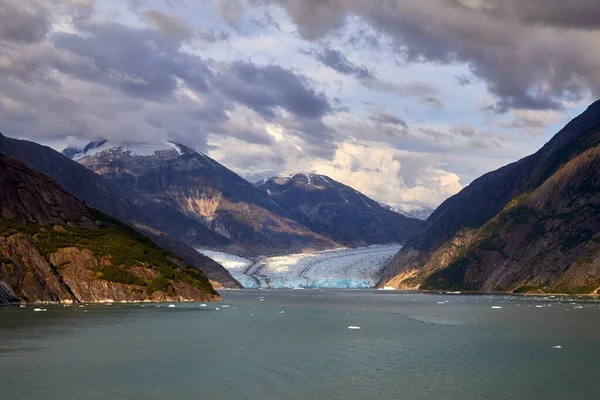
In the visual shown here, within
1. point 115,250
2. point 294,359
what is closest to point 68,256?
point 115,250

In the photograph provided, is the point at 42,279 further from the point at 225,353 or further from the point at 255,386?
the point at 255,386

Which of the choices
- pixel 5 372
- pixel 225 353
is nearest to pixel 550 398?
pixel 225 353

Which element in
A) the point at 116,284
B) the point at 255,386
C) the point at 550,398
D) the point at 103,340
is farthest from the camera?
the point at 116,284

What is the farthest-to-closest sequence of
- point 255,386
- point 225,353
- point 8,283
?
point 8,283, point 225,353, point 255,386

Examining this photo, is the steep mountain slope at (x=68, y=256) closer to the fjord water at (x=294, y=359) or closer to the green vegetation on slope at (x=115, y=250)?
the green vegetation on slope at (x=115, y=250)

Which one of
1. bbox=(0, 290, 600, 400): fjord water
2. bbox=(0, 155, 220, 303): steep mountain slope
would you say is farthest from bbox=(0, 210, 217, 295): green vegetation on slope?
bbox=(0, 290, 600, 400): fjord water

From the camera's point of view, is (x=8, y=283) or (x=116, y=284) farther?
(x=116, y=284)

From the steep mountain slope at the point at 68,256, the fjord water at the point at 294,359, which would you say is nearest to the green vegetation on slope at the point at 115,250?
the steep mountain slope at the point at 68,256
